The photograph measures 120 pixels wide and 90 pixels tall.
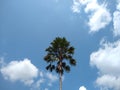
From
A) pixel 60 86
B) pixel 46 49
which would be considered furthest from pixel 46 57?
pixel 60 86

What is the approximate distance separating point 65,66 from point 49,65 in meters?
2.93

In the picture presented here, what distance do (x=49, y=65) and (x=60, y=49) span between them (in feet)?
11.5

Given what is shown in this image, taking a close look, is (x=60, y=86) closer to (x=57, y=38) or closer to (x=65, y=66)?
(x=65, y=66)

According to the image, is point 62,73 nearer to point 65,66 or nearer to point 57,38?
point 65,66

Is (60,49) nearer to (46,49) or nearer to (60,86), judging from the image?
(46,49)

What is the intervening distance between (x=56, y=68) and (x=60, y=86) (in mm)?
3398

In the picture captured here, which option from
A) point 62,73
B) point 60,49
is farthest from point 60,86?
point 60,49

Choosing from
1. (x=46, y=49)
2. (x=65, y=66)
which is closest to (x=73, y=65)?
(x=65, y=66)

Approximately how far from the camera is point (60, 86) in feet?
211

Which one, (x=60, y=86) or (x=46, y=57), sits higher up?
(x=46, y=57)

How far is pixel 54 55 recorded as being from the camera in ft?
216

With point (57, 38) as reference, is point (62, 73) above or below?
below

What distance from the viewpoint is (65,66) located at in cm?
6562

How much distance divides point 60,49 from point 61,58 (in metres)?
1.61
